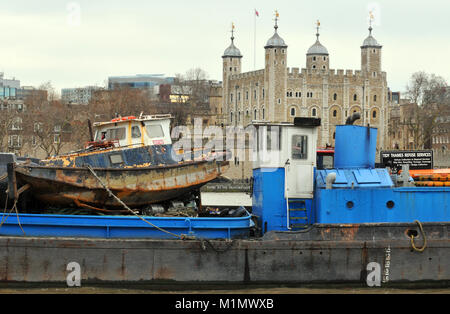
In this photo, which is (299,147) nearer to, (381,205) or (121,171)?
(381,205)

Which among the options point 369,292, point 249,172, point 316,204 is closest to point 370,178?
point 316,204

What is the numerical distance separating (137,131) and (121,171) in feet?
5.61

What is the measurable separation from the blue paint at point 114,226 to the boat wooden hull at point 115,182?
2.24 feet

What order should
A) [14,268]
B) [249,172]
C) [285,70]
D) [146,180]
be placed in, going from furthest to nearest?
[285,70] → [249,172] → [146,180] → [14,268]

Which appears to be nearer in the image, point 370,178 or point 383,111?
point 370,178

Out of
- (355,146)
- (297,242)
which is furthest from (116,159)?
(355,146)

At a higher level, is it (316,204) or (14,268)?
(316,204)

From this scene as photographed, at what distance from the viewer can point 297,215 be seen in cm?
1933

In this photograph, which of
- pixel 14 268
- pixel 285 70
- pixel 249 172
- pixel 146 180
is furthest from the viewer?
pixel 285 70

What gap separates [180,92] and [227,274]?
10697 cm

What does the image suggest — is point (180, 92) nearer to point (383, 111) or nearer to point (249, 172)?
point (383, 111)

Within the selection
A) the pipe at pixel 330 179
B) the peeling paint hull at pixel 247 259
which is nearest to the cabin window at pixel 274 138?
the pipe at pixel 330 179

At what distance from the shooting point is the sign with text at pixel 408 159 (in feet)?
69.0

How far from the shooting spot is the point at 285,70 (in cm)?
11912
